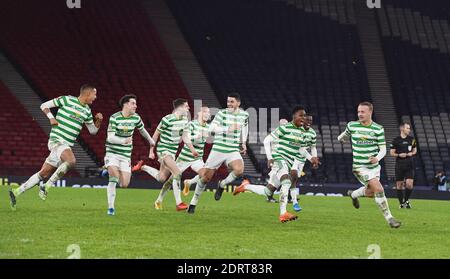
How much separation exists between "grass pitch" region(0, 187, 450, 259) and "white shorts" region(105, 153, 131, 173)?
2.99ft

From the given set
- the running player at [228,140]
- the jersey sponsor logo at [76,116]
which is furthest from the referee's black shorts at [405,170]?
the jersey sponsor logo at [76,116]

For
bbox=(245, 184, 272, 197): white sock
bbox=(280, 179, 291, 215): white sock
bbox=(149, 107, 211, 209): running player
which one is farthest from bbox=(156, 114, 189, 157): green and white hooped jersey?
bbox=(280, 179, 291, 215): white sock

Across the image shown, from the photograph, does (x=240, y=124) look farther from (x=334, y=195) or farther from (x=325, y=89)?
(x=325, y=89)

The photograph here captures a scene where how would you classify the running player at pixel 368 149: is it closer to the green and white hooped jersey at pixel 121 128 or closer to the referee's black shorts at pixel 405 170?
the green and white hooped jersey at pixel 121 128

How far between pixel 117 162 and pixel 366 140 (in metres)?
4.63

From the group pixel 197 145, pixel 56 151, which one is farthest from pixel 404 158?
pixel 56 151

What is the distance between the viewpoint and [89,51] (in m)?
36.8

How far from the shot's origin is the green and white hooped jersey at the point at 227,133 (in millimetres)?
14836

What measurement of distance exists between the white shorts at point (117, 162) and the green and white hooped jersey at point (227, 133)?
1.72 metres

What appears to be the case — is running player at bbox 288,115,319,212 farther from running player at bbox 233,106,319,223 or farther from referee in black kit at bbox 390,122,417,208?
running player at bbox 233,106,319,223

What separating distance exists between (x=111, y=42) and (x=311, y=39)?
A: 9.84 meters

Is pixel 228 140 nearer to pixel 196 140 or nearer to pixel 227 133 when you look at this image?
pixel 227 133
